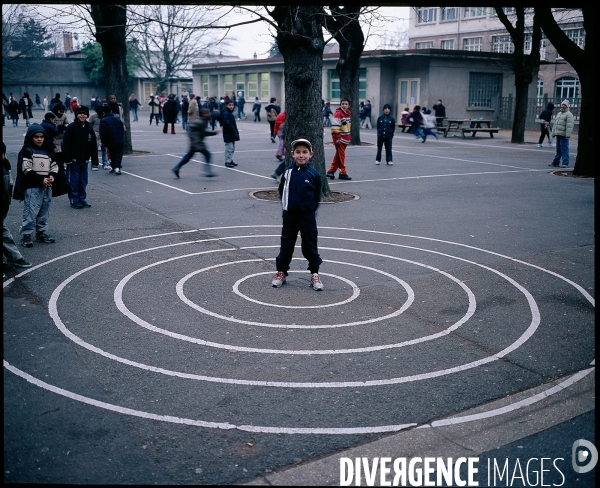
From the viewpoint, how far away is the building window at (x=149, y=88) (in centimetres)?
7100

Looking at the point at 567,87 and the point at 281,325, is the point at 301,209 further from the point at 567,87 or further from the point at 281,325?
the point at 567,87

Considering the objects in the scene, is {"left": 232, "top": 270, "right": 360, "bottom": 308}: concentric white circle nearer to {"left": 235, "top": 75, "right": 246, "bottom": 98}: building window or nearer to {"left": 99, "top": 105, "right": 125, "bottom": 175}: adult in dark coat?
{"left": 99, "top": 105, "right": 125, "bottom": 175}: adult in dark coat

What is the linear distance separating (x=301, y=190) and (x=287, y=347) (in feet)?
7.54

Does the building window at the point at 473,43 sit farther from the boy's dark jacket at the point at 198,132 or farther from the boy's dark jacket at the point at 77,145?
the boy's dark jacket at the point at 77,145

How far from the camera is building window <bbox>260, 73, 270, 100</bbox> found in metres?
50.4

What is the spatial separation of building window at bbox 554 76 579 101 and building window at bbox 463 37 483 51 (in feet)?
35.4

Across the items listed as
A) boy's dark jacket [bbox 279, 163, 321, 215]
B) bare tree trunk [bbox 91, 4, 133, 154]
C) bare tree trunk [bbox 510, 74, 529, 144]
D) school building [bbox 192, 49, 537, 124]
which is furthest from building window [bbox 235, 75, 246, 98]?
boy's dark jacket [bbox 279, 163, 321, 215]

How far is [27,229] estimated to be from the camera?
380 inches

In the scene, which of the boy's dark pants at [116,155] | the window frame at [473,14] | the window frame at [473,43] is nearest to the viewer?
the boy's dark pants at [116,155]

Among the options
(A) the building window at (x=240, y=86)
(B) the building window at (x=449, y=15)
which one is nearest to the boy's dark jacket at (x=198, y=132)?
(A) the building window at (x=240, y=86)

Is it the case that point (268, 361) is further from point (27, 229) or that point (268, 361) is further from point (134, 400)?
point (27, 229)

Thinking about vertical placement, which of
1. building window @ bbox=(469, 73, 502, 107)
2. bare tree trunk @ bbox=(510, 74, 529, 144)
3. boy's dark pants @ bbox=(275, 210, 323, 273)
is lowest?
boy's dark pants @ bbox=(275, 210, 323, 273)

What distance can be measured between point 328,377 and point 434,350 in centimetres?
117

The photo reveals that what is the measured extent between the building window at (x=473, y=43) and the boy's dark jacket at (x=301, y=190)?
199 feet
